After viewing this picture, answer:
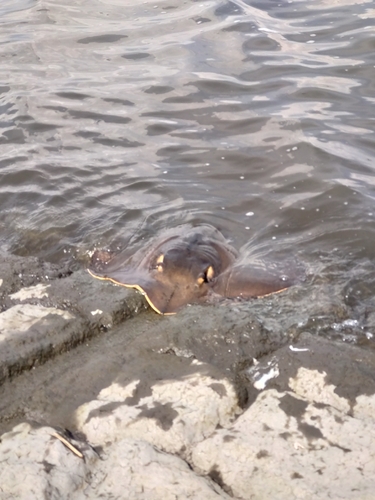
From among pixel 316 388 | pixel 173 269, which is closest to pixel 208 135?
pixel 173 269

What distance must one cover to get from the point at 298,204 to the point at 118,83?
4.36 metres

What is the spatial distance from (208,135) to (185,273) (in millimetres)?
3695

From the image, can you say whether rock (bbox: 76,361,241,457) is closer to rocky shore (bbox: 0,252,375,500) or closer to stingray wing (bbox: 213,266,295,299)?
rocky shore (bbox: 0,252,375,500)

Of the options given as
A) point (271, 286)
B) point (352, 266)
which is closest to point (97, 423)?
point (271, 286)

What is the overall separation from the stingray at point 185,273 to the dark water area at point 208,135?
12.2 inches

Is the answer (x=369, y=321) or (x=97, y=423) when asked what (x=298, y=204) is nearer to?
(x=369, y=321)

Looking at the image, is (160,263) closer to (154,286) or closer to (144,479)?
(154,286)

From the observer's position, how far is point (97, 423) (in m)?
3.50

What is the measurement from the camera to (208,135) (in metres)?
8.52

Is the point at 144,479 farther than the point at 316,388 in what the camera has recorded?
No

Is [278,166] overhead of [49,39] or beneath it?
beneath

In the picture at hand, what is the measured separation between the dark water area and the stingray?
12.2 inches

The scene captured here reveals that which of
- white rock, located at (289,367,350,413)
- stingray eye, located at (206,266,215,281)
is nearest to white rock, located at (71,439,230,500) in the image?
white rock, located at (289,367,350,413)

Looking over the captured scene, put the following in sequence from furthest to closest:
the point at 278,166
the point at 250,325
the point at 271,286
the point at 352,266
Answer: the point at 278,166 → the point at 352,266 → the point at 271,286 → the point at 250,325
